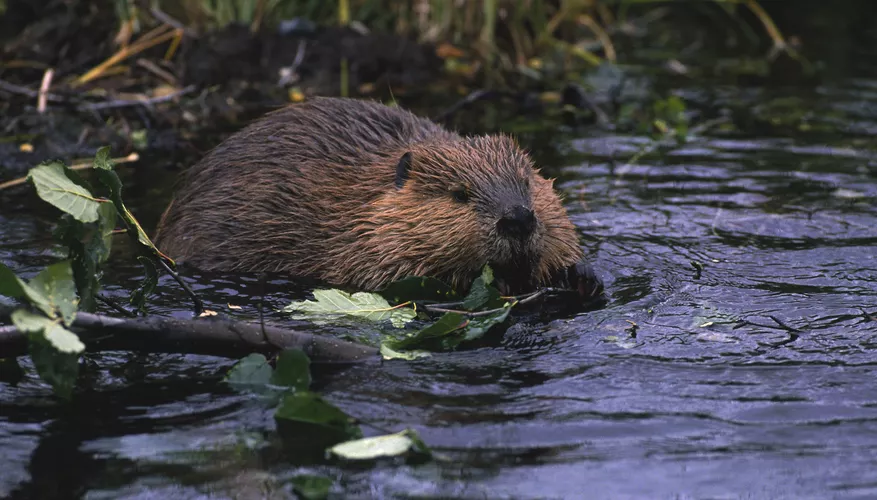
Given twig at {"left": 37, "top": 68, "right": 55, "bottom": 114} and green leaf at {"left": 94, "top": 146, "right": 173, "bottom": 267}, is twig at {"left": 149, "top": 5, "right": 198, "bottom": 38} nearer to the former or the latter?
twig at {"left": 37, "top": 68, "right": 55, "bottom": 114}

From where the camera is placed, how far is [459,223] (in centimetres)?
411

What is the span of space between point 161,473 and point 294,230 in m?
2.03

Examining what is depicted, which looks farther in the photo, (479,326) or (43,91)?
(43,91)

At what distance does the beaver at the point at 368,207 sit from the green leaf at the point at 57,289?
153 cm

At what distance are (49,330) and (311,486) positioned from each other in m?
0.78

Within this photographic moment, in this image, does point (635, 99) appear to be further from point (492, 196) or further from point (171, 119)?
point (492, 196)

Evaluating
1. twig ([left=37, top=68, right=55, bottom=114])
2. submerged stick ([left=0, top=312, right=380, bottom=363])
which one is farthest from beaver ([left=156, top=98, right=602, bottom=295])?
twig ([left=37, top=68, right=55, bottom=114])

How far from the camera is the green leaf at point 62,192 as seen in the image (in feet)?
10.5

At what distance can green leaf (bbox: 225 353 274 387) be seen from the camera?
10.3ft

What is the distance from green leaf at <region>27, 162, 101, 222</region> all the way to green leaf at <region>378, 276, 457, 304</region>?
1047 millimetres

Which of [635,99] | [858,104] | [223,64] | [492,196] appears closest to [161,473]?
[492,196]

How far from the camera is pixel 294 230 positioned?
4.62m

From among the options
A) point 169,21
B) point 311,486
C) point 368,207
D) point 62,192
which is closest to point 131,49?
point 169,21

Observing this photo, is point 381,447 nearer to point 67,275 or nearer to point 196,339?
point 196,339
